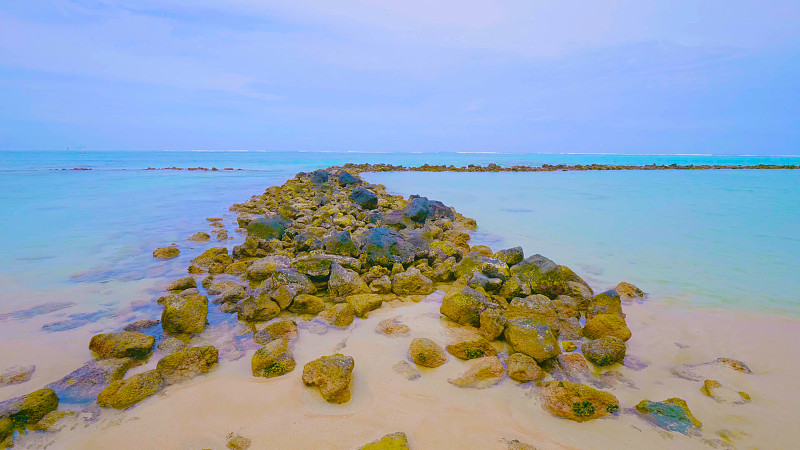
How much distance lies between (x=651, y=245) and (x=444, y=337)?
722 centimetres

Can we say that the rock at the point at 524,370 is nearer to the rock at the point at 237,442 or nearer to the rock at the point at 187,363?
the rock at the point at 237,442

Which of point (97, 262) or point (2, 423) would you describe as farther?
point (97, 262)

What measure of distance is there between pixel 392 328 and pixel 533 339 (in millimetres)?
1552

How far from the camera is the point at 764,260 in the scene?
7555mm

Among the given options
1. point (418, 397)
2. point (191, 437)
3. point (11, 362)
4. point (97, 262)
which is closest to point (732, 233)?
point (418, 397)

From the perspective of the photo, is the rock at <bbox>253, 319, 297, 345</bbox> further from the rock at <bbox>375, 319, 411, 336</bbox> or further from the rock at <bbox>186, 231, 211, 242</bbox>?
the rock at <bbox>186, 231, 211, 242</bbox>

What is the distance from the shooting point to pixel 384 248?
243 inches

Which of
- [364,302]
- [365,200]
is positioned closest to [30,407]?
[364,302]

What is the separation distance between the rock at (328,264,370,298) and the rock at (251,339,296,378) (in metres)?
1.56

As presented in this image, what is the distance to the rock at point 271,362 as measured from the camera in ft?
Answer: 11.1

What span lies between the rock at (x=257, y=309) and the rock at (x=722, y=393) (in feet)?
14.5

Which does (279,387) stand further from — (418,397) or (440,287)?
(440,287)

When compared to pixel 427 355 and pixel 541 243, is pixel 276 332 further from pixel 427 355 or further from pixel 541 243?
pixel 541 243

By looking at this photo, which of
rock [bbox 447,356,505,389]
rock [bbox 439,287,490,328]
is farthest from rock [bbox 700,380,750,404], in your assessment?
rock [bbox 439,287,490,328]
